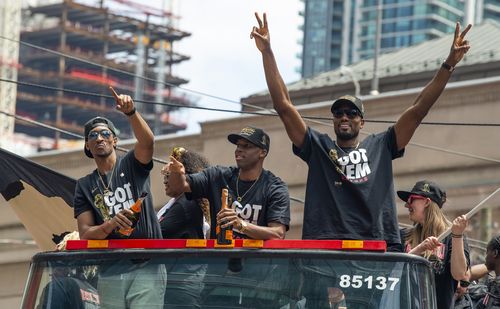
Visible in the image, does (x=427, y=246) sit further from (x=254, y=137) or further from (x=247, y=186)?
(x=254, y=137)

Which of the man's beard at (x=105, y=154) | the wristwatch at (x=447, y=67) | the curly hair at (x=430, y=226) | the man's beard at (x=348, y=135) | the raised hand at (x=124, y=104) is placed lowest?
the curly hair at (x=430, y=226)

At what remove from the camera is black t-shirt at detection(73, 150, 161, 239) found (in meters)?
9.38

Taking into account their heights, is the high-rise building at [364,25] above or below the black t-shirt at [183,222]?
above

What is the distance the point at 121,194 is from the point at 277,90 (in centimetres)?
116

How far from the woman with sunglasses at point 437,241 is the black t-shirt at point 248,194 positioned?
0.85 m

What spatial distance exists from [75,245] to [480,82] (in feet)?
63.5

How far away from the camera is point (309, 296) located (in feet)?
27.7

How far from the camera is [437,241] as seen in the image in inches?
361

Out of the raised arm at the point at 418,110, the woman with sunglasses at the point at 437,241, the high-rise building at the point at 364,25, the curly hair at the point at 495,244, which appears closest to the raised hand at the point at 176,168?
the raised arm at the point at 418,110

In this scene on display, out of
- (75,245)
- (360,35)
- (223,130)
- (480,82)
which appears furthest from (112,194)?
(360,35)

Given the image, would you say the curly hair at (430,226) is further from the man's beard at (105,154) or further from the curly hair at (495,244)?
the man's beard at (105,154)

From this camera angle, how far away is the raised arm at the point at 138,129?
30.2 feet

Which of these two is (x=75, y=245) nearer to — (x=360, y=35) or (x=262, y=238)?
(x=262, y=238)

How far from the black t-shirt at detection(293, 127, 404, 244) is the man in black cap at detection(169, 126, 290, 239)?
207mm
